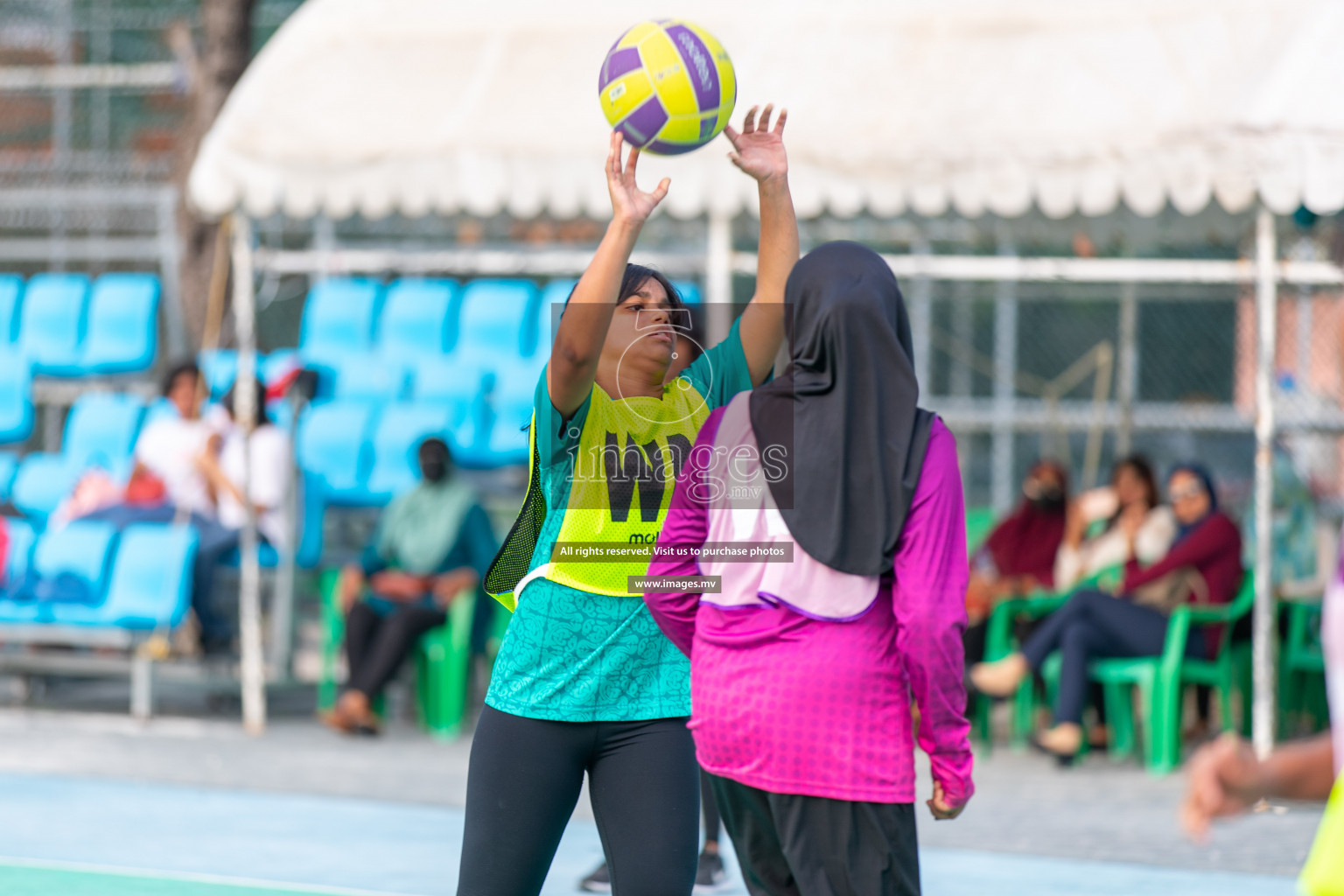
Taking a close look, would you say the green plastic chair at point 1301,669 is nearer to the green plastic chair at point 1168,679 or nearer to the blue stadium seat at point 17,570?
the green plastic chair at point 1168,679

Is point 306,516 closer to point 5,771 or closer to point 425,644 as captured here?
point 425,644

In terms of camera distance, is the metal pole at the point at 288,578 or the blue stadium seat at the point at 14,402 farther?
the blue stadium seat at the point at 14,402

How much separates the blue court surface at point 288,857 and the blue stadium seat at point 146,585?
1.64 meters

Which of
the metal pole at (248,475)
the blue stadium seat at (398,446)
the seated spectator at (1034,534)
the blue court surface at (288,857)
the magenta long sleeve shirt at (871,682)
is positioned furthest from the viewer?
the blue stadium seat at (398,446)

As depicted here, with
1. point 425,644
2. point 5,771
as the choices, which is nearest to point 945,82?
point 425,644

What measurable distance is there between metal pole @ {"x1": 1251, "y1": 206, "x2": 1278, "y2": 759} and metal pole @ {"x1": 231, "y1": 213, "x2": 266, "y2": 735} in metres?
4.79

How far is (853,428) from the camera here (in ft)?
9.98

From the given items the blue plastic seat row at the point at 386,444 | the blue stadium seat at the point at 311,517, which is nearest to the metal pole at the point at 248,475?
the blue stadium seat at the point at 311,517

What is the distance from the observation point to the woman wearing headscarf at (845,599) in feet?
9.95

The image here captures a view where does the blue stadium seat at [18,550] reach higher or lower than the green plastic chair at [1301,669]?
higher

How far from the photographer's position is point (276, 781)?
25.0ft

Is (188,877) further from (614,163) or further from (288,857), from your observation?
(614,163)

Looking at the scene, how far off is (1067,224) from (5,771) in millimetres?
6017

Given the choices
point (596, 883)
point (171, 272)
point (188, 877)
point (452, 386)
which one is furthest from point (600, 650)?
point (171, 272)
